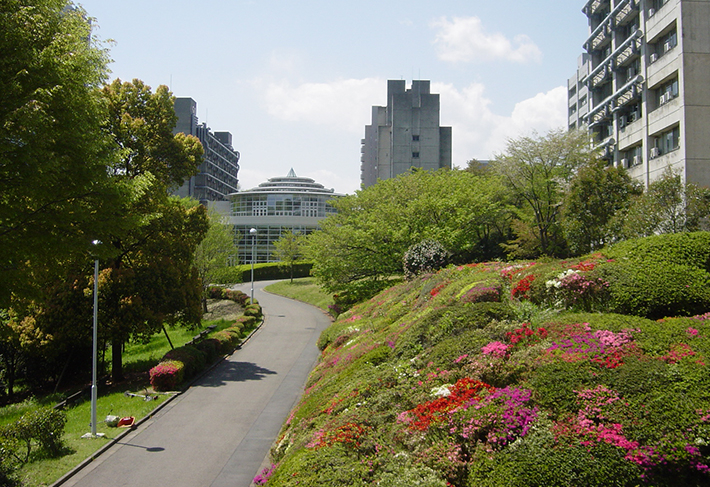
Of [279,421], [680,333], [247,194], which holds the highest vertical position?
[247,194]

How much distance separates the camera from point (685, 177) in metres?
26.0

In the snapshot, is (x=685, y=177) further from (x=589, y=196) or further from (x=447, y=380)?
(x=447, y=380)

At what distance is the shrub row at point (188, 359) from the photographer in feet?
62.5

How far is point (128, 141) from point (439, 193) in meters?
18.6

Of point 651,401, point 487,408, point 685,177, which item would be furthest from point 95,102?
point 685,177

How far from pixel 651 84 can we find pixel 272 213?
55.2m

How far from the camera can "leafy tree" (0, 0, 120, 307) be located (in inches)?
411

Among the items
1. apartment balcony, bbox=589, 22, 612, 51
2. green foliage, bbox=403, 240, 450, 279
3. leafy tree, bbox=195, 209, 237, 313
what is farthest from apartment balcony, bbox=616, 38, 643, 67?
leafy tree, bbox=195, 209, 237, 313

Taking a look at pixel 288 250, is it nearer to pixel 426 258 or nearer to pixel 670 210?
pixel 426 258

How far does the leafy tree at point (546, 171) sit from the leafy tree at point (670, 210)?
39.9ft

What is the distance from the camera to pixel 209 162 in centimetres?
9512

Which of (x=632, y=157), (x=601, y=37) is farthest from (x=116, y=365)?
(x=601, y=37)

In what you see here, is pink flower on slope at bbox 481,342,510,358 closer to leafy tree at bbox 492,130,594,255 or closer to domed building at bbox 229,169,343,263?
leafy tree at bbox 492,130,594,255

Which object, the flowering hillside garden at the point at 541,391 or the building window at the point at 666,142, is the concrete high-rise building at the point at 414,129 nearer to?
the building window at the point at 666,142
